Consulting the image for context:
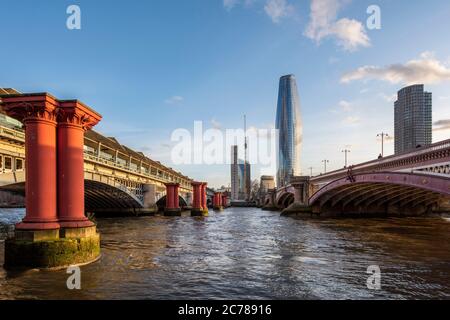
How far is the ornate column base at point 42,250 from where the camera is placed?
11.7 meters

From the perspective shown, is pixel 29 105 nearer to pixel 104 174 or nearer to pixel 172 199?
pixel 104 174

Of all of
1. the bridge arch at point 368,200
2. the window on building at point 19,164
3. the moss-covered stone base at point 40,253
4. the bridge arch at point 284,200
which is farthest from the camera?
the bridge arch at point 284,200

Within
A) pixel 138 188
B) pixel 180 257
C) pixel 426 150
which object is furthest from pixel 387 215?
pixel 180 257

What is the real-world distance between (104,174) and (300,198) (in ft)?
115

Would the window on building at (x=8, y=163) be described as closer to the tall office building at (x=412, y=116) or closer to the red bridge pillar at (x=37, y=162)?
the red bridge pillar at (x=37, y=162)

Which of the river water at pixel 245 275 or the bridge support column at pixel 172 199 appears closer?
the river water at pixel 245 275

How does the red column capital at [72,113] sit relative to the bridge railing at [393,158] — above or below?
above

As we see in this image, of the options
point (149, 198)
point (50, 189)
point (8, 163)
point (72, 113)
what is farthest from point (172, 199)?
point (50, 189)

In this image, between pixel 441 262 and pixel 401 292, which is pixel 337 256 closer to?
pixel 441 262

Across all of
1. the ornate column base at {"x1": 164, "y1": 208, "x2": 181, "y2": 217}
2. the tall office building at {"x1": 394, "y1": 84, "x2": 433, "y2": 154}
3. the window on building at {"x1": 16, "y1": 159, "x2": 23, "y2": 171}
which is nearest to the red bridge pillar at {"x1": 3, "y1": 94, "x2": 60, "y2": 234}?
the window on building at {"x1": 16, "y1": 159, "x2": 23, "y2": 171}

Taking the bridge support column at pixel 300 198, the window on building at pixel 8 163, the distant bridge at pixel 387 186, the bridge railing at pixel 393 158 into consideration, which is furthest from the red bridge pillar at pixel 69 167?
the bridge support column at pixel 300 198

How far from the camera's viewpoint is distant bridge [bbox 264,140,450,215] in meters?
24.4

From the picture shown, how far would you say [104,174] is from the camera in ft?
130
